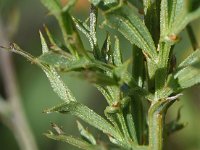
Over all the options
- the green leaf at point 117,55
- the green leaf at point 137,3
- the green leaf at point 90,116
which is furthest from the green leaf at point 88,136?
the green leaf at point 137,3

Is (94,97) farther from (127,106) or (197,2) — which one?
(197,2)

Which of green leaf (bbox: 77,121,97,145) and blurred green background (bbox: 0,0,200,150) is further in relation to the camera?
blurred green background (bbox: 0,0,200,150)

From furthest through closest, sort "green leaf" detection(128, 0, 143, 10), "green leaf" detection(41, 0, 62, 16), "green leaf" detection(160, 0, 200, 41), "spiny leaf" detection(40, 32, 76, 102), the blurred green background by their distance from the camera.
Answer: the blurred green background → "spiny leaf" detection(40, 32, 76, 102) → "green leaf" detection(128, 0, 143, 10) → "green leaf" detection(160, 0, 200, 41) → "green leaf" detection(41, 0, 62, 16)

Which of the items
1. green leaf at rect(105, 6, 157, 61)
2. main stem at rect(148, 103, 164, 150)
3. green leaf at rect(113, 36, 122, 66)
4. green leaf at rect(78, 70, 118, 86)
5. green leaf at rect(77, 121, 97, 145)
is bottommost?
main stem at rect(148, 103, 164, 150)

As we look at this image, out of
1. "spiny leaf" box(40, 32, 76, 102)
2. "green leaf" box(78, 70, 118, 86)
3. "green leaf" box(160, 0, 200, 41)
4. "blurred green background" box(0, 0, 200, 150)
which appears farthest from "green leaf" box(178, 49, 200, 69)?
"blurred green background" box(0, 0, 200, 150)

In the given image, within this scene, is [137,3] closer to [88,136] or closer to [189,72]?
[189,72]

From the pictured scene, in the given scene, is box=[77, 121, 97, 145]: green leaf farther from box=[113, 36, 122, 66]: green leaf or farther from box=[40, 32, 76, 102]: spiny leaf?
box=[113, 36, 122, 66]: green leaf

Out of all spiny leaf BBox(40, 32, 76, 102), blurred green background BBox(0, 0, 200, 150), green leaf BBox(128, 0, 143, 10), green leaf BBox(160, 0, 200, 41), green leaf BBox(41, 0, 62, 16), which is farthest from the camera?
blurred green background BBox(0, 0, 200, 150)

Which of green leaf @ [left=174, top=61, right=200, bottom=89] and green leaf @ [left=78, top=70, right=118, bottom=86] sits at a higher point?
green leaf @ [left=78, top=70, right=118, bottom=86]

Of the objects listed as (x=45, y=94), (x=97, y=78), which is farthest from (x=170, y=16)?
(x=45, y=94)
